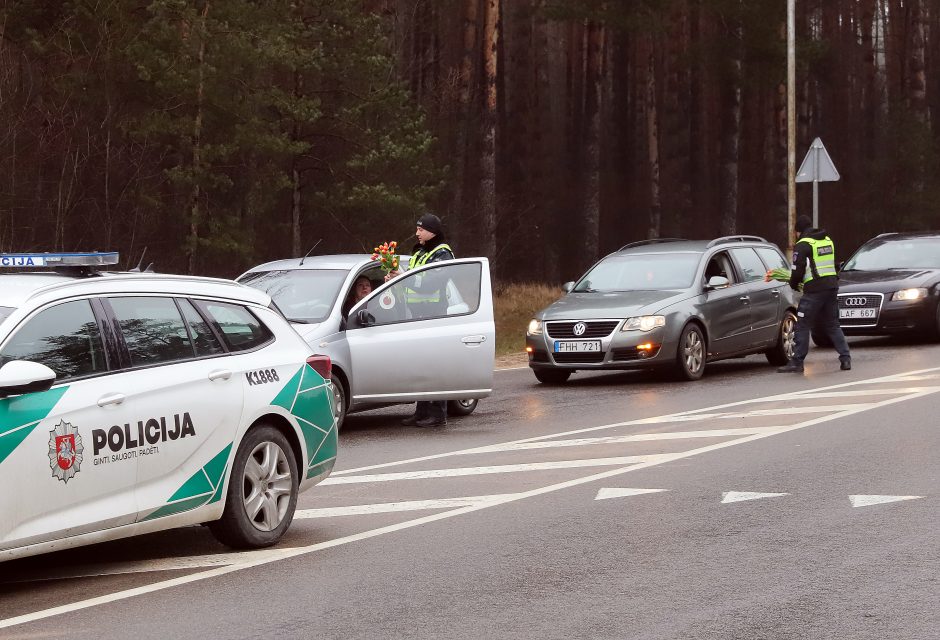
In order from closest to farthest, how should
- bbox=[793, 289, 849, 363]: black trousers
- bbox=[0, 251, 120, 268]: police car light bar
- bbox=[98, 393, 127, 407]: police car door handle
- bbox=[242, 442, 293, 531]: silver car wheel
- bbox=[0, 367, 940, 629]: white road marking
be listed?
bbox=[0, 367, 940, 629]: white road marking
bbox=[98, 393, 127, 407]: police car door handle
bbox=[0, 251, 120, 268]: police car light bar
bbox=[242, 442, 293, 531]: silver car wheel
bbox=[793, 289, 849, 363]: black trousers

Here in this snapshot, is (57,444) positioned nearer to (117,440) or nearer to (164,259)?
(117,440)

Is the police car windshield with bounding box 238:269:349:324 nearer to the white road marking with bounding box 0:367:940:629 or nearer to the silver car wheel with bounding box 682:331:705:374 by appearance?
the white road marking with bounding box 0:367:940:629

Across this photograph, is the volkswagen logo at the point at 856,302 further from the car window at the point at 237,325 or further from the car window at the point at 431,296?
the car window at the point at 237,325

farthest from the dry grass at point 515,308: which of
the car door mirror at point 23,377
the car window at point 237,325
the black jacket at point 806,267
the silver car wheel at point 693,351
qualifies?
the car door mirror at point 23,377

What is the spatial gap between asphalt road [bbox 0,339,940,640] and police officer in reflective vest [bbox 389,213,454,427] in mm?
545

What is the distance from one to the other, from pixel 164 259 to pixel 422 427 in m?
19.2

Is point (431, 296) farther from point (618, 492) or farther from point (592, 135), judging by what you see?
point (592, 135)

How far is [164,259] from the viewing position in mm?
32312

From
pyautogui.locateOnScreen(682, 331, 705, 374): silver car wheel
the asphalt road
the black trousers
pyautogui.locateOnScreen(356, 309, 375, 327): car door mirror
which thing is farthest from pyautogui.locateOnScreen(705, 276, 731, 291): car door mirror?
pyautogui.locateOnScreen(356, 309, 375, 327): car door mirror

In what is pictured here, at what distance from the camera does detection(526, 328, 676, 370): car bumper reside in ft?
57.1

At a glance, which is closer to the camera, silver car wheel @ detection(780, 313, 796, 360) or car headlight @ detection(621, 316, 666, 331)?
Answer: car headlight @ detection(621, 316, 666, 331)

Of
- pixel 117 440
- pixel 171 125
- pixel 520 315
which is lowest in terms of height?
pixel 520 315

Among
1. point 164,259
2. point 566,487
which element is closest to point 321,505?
point 566,487

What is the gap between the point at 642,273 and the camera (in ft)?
61.8
